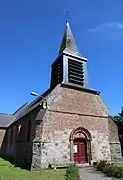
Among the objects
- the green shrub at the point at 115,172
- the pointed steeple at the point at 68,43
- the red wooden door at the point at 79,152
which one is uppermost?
the pointed steeple at the point at 68,43

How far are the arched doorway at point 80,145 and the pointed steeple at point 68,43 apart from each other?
1044 cm

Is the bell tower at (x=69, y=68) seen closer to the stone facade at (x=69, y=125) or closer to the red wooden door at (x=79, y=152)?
the stone facade at (x=69, y=125)

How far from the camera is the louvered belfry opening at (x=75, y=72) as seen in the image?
879 inches

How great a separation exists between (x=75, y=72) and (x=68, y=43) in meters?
5.06

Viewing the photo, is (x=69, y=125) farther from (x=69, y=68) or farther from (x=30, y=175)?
(x=69, y=68)

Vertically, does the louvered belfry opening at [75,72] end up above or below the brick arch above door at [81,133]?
above

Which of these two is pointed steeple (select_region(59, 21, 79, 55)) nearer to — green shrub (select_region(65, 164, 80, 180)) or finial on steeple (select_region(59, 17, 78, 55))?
finial on steeple (select_region(59, 17, 78, 55))

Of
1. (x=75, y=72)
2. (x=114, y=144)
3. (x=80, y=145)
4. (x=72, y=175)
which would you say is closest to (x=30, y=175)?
(x=72, y=175)

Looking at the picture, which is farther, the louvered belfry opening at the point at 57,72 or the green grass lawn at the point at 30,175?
the louvered belfry opening at the point at 57,72

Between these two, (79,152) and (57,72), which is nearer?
(79,152)

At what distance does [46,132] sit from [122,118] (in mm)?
21174

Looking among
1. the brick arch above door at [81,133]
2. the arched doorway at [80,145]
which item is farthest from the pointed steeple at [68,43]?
the arched doorway at [80,145]

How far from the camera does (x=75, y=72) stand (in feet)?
75.2

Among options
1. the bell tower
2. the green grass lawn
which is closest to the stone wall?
the bell tower
